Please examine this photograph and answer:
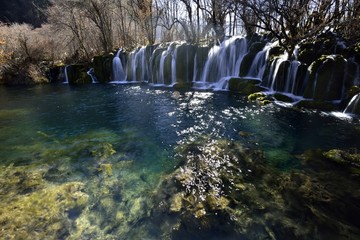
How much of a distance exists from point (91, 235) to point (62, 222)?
2.43ft

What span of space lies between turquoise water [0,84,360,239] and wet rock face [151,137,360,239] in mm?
21

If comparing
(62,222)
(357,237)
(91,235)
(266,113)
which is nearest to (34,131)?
(62,222)

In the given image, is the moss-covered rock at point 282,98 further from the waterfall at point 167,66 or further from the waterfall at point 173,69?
the waterfall at point 167,66

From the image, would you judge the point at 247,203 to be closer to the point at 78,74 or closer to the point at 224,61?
the point at 224,61

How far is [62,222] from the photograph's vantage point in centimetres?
482

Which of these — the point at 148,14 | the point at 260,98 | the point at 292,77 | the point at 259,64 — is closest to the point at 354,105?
the point at 292,77

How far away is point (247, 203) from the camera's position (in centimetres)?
522

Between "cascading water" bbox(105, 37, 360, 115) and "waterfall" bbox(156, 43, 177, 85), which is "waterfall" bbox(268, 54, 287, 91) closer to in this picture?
"cascading water" bbox(105, 37, 360, 115)

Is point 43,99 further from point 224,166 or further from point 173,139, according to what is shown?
point 224,166

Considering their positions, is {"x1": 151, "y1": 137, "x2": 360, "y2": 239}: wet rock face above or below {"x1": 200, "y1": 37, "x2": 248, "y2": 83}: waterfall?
below

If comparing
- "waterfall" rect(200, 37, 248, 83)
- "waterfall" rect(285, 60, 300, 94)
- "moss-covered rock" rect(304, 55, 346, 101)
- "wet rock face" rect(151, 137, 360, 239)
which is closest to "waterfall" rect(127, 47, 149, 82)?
"waterfall" rect(200, 37, 248, 83)

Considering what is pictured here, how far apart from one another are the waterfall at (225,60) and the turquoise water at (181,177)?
7.36 meters

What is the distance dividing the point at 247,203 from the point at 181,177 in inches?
67.7

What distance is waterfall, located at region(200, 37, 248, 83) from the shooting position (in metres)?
18.1
